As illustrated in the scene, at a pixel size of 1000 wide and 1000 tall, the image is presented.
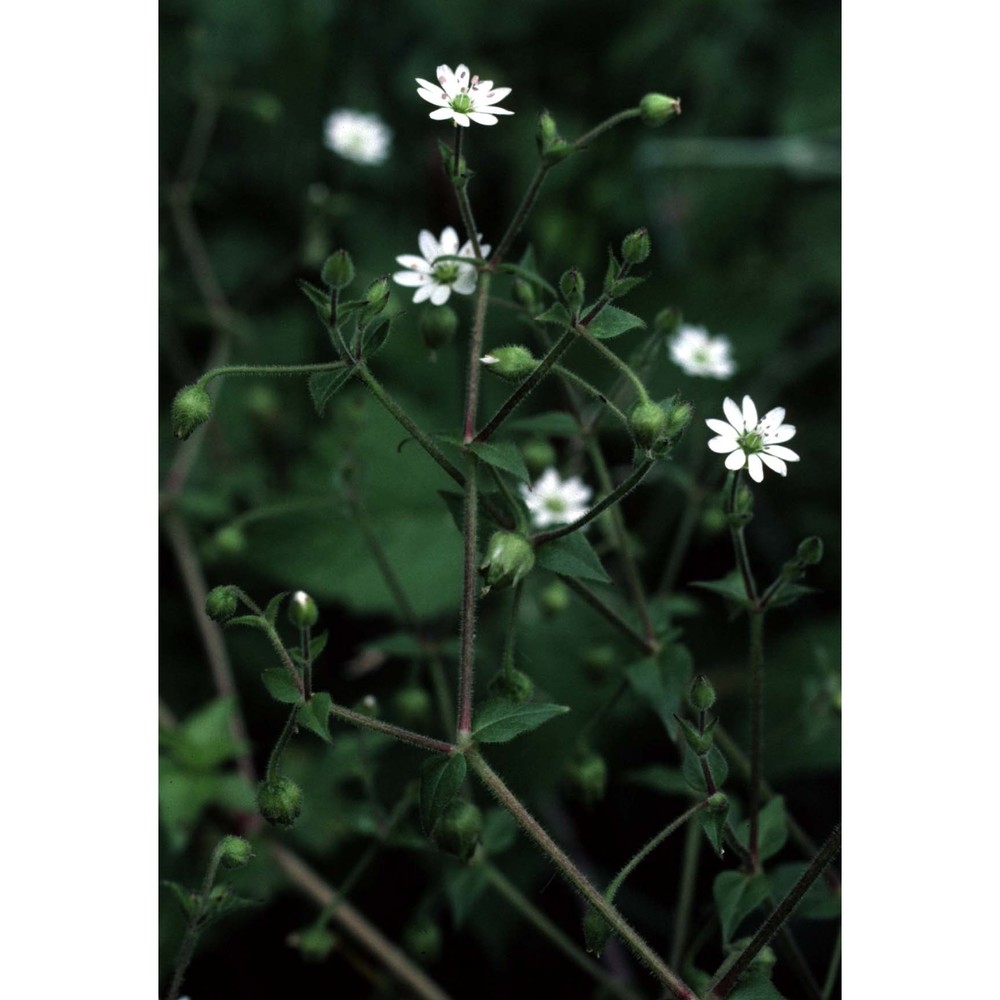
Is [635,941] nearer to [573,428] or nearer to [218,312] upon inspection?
[573,428]

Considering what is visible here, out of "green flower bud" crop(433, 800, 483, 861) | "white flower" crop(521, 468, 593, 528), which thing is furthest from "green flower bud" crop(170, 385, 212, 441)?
"white flower" crop(521, 468, 593, 528)

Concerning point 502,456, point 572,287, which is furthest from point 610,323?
point 502,456

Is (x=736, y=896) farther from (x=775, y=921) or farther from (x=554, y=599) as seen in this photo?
(x=554, y=599)

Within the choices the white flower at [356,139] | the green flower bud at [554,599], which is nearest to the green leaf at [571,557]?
the green flower bud at [554,599]

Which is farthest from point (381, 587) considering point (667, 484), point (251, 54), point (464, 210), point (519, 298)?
point (251, 54)

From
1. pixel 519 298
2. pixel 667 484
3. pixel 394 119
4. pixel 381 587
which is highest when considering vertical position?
pixel 394 119

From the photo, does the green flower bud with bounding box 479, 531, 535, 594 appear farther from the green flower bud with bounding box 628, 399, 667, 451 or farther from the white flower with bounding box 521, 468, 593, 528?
the white flower with bounding box 521, 468, 593, 528
